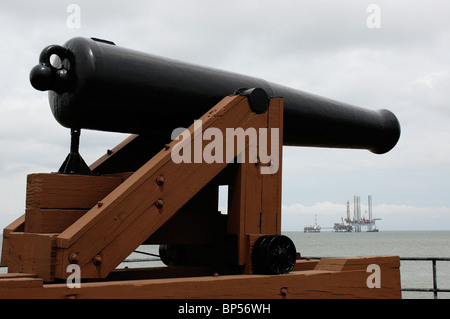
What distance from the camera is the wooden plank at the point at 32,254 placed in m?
2.84

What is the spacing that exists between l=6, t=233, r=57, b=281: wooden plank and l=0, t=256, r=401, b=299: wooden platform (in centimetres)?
10

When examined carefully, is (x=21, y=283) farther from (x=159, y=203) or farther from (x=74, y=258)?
(x=159, y=203)

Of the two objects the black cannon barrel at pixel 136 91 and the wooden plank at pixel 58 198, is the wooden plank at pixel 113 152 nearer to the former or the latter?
the black cannon barrel at pixel 136 91

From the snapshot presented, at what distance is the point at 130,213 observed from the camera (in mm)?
3012

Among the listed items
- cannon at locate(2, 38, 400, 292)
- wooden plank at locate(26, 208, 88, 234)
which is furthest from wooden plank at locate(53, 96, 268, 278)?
wooden plank at locate(26, 208, 88, 234)

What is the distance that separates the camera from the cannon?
297 centimetres

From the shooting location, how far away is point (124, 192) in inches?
117

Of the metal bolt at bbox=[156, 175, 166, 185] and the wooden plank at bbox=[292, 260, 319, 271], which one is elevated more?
the metal bolt at bbox=[156, 175, 166, 185]

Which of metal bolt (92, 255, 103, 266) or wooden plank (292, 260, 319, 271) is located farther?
wooden plank (292, 260, 319, 271)

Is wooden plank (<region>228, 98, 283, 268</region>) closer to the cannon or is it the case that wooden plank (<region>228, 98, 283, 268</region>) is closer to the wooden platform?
the cannon

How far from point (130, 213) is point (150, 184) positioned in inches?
7.8

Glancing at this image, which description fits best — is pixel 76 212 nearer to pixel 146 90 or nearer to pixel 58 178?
pixel 58 178

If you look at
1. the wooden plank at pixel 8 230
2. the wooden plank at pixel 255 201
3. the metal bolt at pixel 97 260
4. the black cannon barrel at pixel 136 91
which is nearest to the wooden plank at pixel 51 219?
the wooden plank at pixel 8 230
